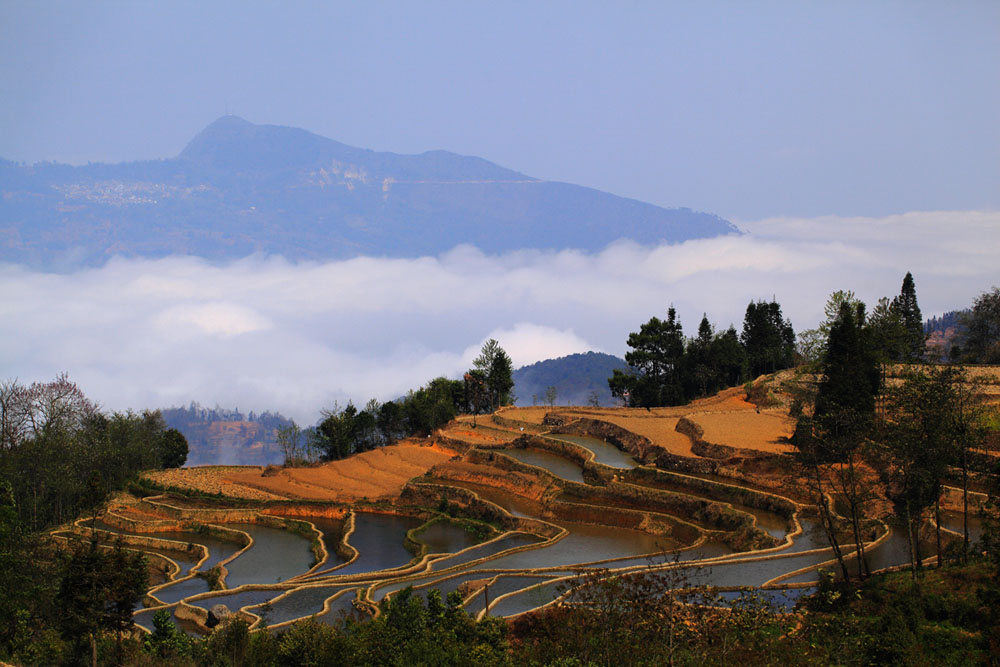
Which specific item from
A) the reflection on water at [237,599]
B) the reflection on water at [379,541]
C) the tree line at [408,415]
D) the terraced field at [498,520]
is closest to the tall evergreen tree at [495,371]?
the tree line at [408,415]

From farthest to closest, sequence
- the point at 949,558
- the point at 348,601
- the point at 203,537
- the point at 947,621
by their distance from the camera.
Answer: the point at 203,537 < the point at 348,601 < the point at 949,558 < the point at 947,621

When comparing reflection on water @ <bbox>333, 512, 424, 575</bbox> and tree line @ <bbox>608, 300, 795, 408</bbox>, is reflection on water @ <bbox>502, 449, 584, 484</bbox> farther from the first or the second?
tree line @ <bbox>608, 300, 795, 408</bbox>

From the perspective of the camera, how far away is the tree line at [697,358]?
289ft

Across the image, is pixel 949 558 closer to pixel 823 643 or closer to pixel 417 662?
pixel 823 643

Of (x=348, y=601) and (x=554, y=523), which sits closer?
(x=348, y=601)

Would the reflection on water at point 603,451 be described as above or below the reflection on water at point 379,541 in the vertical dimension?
above

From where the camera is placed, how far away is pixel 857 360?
50969 millimetres

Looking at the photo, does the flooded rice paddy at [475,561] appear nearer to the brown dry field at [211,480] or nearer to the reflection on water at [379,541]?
the reflection on water at [379,541]

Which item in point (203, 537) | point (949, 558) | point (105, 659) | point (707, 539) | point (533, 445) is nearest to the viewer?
point (105, 659)

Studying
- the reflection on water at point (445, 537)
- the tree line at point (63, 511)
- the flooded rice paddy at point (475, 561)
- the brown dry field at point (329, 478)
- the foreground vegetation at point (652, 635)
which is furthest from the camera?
the brown dry field at point (329, 478)

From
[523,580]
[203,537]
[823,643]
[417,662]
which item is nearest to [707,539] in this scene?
[523,580]

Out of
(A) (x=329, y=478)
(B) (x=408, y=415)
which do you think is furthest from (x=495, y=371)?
(A) (x=329, y=478)

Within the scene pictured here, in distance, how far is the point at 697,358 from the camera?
294 feet

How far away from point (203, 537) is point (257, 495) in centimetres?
986
